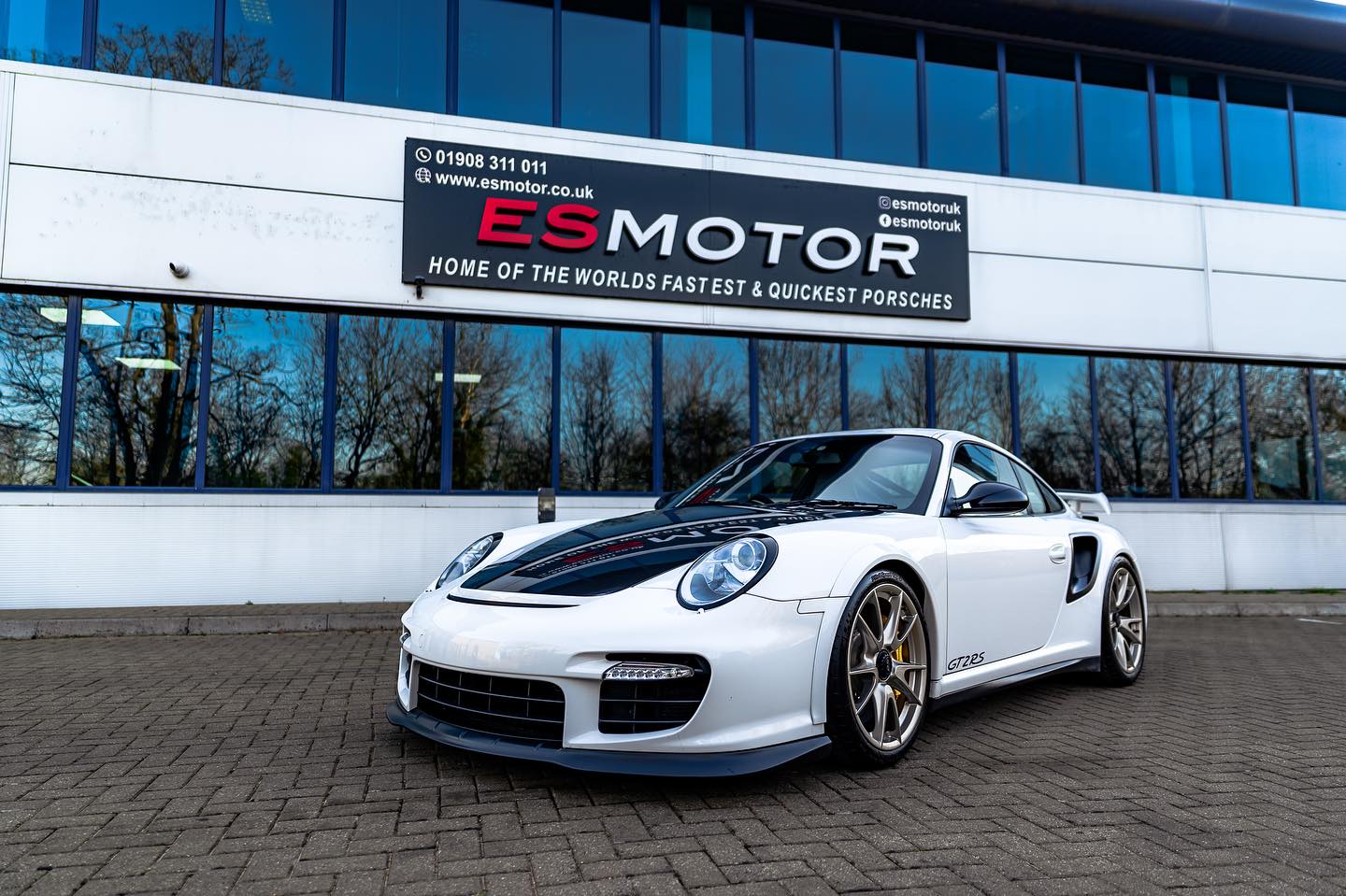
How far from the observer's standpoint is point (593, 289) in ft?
32.4

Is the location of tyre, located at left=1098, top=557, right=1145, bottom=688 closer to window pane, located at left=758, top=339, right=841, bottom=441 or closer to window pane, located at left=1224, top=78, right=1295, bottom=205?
window pane, located at left=758, top=339, right=841, bottom=441

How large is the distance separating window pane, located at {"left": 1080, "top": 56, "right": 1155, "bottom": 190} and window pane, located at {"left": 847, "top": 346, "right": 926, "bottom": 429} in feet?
12.5

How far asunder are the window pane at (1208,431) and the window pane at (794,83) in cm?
564

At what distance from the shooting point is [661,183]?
10.2 metres

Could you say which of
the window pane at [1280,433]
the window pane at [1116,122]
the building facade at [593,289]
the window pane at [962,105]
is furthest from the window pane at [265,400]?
the window pane at [1280,433]

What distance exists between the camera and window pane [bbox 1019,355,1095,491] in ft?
36.6

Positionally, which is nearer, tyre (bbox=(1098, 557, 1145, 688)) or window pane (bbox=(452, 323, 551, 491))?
tyre (bbox=(1098, 557, 1145, 688))

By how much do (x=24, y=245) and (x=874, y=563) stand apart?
8.90 metres

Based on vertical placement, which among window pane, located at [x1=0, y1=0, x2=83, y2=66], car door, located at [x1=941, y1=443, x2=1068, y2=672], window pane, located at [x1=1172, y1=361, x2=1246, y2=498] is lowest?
car door, located at [x1=941, y1=443, x2=1068, y2=672]

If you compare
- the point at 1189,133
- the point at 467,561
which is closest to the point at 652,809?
the point at 467,561

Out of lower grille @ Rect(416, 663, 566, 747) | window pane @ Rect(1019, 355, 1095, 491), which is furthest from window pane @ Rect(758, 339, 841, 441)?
lower grille @ Rect(416, 663, 566, 747)

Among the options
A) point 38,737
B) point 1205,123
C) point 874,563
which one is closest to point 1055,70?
point 1205,123

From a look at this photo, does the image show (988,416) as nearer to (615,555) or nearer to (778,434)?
(778,434)

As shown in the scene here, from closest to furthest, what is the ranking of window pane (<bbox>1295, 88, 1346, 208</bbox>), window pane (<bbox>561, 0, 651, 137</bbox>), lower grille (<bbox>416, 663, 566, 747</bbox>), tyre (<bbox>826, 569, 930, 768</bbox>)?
1. lower grille (<bbox>416, 663, 566, 747</bbox>)
2. tyre (<bbox>826, 569, 930, 768</bbox>)
3. window pane (<bbox>561, 0, 651, 137</bbox>)
4. window pane (<bbox>1295, 88, 1346, 208</bbox>)
